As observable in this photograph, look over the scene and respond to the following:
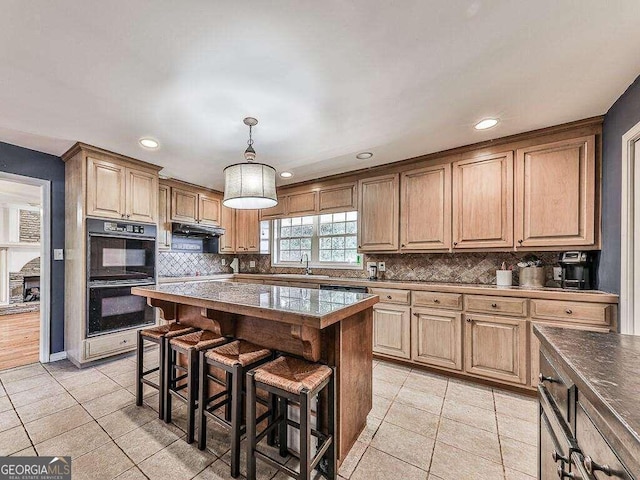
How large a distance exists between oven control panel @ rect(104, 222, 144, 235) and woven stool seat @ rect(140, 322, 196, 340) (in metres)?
1.57

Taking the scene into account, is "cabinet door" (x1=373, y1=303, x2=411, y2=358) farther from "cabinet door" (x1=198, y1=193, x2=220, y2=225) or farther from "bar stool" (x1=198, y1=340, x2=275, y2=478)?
"cabinet door" (x1=198, y1=193, x2=220, y2=225)

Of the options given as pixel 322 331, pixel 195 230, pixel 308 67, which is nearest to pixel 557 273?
pixel 322 331

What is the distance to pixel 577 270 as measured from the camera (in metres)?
2.45

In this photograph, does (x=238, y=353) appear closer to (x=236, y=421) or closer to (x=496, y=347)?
(x=236, y=421)

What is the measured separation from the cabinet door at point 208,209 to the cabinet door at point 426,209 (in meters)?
3.24

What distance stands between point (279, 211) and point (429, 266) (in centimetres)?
249

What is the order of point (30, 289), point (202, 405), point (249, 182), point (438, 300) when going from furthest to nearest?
1. point (30, 289)
2. point (438, 300)
3. point (249, 182)
4. point (202, 405)

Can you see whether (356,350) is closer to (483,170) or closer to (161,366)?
(161,366)

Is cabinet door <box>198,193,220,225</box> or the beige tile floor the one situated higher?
cabinet door <box>198,193,220,225</box>

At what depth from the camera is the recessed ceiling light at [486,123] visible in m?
2.39

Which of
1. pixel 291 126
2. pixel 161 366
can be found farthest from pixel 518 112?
pixel 161 366

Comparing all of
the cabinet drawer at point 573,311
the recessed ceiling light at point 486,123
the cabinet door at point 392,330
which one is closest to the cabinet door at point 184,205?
the cabinet door at point 392,330

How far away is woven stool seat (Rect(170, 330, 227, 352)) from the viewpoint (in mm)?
1856

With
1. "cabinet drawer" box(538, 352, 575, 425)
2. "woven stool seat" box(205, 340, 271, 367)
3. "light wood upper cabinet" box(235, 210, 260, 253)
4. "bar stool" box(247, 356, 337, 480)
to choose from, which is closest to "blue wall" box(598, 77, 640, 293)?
"cabinet drawer" box(538, 352, 575, 425)
